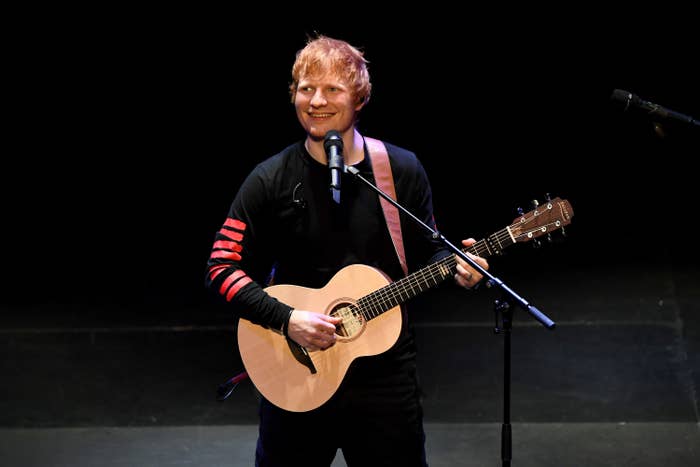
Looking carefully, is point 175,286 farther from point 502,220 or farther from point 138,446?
point 502,220

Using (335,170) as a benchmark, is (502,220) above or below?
below

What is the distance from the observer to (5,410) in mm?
4996

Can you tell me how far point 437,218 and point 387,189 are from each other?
8.88ft

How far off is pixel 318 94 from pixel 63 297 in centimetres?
325

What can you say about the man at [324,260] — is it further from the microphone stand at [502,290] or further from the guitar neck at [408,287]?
the microphone stand at [502,290]

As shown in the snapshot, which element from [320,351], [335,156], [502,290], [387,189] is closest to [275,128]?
[387,189]

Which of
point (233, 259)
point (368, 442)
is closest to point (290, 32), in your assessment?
point (233, 259)

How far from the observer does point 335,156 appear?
268cm

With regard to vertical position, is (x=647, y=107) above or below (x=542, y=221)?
above

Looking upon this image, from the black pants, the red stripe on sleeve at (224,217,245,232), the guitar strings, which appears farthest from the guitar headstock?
the red stripe on sleeve at (224,217,245,232)

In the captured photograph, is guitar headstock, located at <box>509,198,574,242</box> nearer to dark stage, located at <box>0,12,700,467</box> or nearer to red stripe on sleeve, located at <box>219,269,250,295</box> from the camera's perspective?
red stripe on sleeve, located at <box>219,269,250,295</box>

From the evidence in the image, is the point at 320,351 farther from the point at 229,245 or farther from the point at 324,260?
the point at 229,245

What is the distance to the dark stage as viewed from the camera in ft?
16.1

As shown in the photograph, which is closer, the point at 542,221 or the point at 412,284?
the point at 542,221
